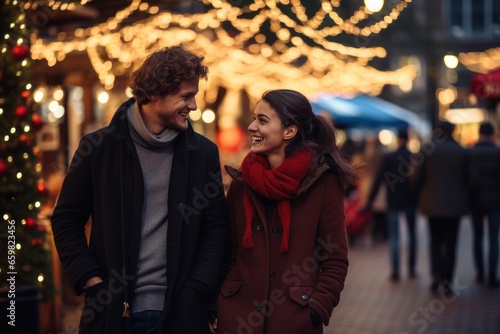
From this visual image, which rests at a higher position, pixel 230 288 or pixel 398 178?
pixel 230 288

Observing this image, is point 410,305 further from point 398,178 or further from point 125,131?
point 125,131

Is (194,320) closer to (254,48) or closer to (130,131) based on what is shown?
(130,131)

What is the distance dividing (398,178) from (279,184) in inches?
304

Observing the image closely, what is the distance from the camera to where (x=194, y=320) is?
3.49 m

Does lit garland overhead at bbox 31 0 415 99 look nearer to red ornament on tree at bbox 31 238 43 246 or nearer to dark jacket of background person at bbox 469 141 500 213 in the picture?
dark jacket of background person at bbox 469 141 500 213

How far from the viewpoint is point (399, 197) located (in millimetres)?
11023

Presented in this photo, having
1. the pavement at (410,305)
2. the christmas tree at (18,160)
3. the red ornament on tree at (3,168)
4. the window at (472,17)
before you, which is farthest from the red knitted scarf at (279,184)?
the window at (472,17)

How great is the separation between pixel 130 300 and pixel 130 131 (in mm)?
713

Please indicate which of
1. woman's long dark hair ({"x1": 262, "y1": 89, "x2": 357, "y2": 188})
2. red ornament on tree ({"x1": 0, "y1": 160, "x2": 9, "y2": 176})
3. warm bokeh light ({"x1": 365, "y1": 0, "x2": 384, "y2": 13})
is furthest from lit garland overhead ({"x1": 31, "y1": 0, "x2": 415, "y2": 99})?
woman's long dark hair ({"x1": 262, "y1": 89, "x2": 357, "y2": 188})

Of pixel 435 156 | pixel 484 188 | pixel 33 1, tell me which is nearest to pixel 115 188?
pixel 33 1

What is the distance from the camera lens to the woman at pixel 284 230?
3557mm

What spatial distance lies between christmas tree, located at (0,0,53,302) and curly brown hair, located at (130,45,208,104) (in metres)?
2.64

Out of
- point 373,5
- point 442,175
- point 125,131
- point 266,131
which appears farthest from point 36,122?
point 442,175

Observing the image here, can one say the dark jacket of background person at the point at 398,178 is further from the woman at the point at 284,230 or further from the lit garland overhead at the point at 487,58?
the woman at the point at 284,230
